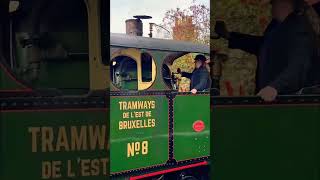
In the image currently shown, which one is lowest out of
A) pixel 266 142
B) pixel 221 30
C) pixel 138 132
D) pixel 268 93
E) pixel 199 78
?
pixel 138 132

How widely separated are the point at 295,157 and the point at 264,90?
56cm

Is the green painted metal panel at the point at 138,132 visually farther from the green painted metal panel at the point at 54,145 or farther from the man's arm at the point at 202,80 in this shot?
the green painted metal panel at the point at 54,145

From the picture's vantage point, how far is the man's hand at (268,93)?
289 centimetres

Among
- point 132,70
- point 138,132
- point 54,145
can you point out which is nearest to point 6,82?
point 54,145

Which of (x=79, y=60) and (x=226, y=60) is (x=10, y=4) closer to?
(x=79, y=60)

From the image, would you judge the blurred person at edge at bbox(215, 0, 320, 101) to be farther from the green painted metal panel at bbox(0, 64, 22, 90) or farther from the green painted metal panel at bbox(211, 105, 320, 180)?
the green painted metal panel at bbox(0, 64, 22, 90)

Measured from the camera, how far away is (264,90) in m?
2.91

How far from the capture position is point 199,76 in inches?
177

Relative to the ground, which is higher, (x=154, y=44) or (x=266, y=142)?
(x=154, y=44)

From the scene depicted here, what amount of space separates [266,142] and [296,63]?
622 mm

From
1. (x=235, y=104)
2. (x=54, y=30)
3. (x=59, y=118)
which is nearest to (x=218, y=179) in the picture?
(x=235, y=104)

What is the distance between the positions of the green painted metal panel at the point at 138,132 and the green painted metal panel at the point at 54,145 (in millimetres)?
1625

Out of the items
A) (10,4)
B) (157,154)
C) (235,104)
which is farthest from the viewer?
(157,154)

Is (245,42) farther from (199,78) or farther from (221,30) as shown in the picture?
(199,78)
